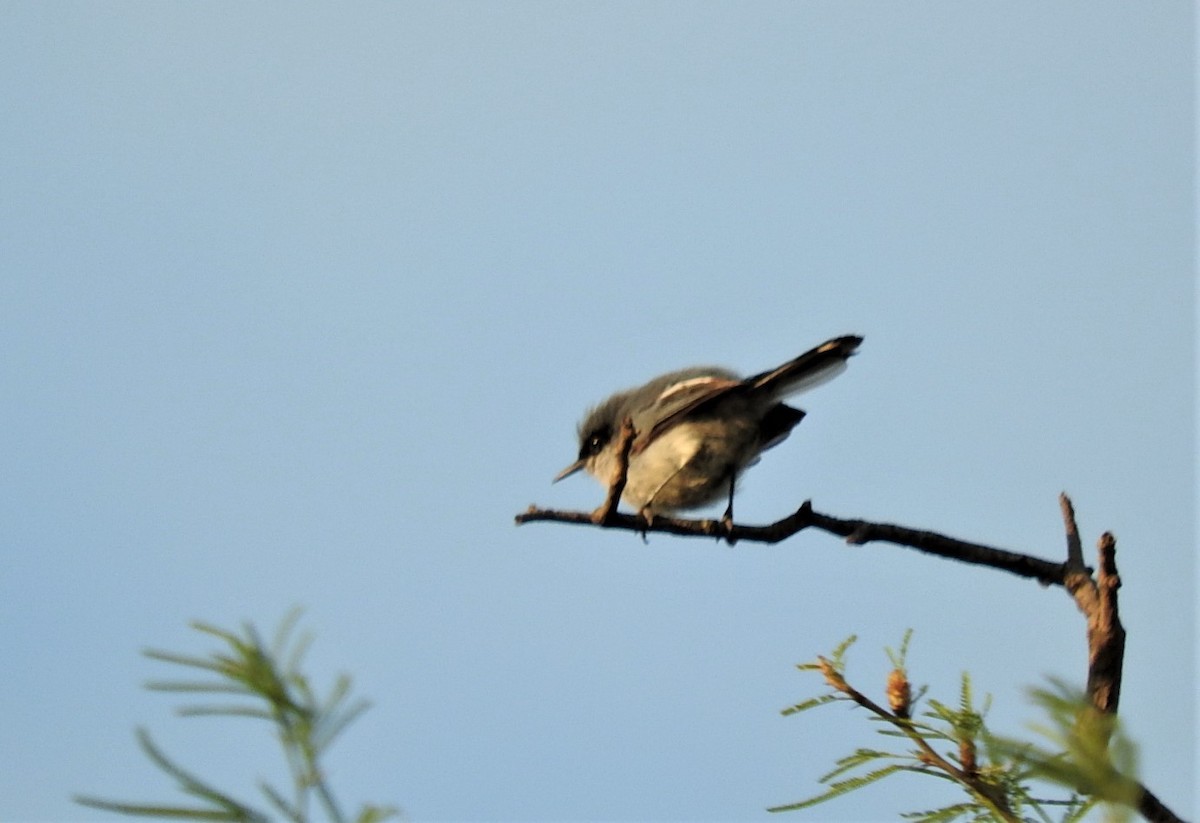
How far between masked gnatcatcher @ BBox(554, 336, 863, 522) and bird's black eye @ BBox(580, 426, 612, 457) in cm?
82

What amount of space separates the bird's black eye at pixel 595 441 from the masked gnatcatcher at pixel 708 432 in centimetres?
82

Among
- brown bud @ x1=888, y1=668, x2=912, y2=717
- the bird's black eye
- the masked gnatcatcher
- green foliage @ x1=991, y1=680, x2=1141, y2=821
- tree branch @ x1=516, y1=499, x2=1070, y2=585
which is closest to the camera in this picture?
green foliage @ x1=991, y1=680, x2=1141, y2=821

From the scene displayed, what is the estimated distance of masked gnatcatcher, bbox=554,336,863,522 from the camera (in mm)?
7047

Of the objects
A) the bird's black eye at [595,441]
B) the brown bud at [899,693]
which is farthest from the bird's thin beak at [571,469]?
the brown bud at [899,693]

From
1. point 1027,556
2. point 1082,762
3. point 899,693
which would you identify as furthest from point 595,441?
point 1082,762

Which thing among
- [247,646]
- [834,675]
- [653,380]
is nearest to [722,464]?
[653,380]

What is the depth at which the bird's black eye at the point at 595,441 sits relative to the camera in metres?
8.39

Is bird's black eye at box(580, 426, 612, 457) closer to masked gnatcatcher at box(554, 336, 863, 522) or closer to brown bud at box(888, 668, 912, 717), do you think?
masked gnatcatcher at box(554, 336, 863, 522)

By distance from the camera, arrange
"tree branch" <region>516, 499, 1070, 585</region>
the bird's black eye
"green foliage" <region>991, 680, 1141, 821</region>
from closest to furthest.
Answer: "green foliage" <region>991, 680, 1141, 821</region>
"tree branch" <region>516, 499, 1070, 585</region>
the bird's black eye

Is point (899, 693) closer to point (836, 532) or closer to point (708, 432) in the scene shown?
point (836, 532)

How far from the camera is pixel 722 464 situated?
7.18 meters

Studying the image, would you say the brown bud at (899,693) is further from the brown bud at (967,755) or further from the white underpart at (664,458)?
the white underpart at (664,458)

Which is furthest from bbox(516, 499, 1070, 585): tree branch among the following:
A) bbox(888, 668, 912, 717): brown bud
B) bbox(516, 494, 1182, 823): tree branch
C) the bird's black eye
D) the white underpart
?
the bird's black eye

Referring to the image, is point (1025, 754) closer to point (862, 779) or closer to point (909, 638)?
point (862, 779)
